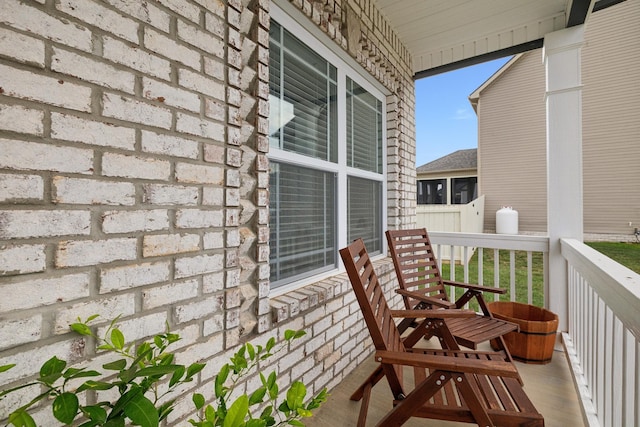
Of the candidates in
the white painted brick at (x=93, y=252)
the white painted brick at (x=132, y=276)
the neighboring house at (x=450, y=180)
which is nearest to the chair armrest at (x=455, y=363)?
the white painted brick at (x=132, y=276)

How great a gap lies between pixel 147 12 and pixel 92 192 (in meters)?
0.66

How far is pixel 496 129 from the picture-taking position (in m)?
8.97

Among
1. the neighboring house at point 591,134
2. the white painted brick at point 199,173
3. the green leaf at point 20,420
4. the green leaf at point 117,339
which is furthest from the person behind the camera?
the neighboring house at point 591,134

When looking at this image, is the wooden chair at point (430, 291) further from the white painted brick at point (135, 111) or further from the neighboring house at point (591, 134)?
the neighboring house at point (591, 134)

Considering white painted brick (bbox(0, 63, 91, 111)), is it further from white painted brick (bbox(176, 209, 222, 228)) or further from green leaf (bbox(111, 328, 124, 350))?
green leaf (bbox(111, 328, 124, 350))

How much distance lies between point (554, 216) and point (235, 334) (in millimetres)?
2844

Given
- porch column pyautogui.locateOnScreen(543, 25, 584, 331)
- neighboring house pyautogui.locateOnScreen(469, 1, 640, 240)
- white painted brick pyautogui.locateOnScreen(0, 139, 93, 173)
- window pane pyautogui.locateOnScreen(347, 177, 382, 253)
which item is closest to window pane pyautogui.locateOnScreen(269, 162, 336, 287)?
window pane pyautogui.locateOnScreen(347, 177, 382, 253)

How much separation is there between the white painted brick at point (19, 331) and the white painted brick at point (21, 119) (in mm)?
501

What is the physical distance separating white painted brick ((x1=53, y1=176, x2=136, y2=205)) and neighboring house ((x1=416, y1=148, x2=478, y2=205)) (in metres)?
11.1

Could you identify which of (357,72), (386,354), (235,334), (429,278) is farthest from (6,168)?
(429,278)

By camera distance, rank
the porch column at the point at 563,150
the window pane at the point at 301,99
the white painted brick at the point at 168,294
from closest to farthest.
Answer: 1. the white painted brick at the point at 168,294
2. the window pane at the point at 301,99
3. the porch column at the point at 563,150

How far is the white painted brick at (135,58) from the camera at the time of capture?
3.32 ft

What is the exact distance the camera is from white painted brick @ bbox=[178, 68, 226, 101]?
4.01ft

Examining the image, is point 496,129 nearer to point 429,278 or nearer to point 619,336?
point 429,278
